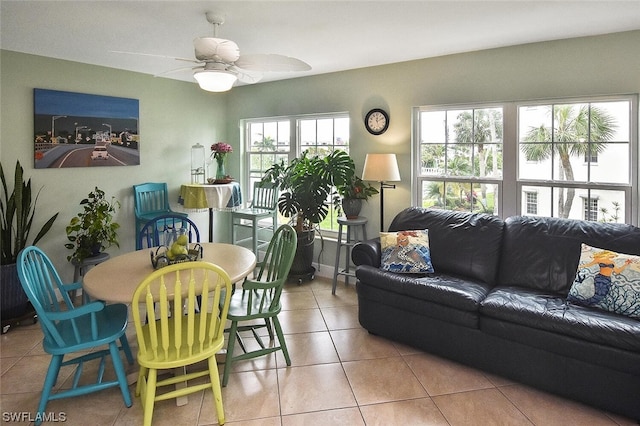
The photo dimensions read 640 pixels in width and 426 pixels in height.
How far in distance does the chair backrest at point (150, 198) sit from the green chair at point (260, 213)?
0.84m

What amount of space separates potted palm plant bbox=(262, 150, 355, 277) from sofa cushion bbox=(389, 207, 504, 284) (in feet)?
3.47

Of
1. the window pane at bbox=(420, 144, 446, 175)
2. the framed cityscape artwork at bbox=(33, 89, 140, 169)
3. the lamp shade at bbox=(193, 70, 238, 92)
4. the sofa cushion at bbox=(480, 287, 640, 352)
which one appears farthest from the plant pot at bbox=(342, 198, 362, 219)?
the framed cityscape artwork at bbox=(33, 89, 140, 169)

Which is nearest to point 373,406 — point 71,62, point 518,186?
point 518,186

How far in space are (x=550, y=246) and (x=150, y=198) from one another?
4166 mm

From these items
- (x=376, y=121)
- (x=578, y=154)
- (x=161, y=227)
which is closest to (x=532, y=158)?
(x=578, y=154)

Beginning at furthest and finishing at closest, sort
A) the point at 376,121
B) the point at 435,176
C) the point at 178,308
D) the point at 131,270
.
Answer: the point at 376,121, the point at 435,176, the point at 131,270, the point at 178,308

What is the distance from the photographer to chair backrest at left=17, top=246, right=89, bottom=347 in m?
2.09

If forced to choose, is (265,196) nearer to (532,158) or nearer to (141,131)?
(141,131)

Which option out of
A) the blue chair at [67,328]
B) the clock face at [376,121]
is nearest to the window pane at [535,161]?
the clock face at [376,121]

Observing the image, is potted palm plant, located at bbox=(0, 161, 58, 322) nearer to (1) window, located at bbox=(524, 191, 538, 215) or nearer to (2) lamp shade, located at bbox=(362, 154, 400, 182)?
(2) lamp shade, located at bbox=(362, 154, 400, 182)

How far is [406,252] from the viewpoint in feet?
10.7

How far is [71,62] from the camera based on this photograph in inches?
160

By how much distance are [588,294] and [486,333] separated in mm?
678

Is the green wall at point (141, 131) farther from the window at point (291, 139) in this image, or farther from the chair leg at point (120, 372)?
the chair leg at point (120, 372)
